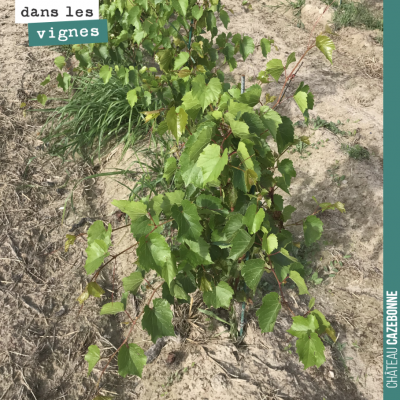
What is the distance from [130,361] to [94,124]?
2.25 m

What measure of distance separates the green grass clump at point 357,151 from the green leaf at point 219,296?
2.05m

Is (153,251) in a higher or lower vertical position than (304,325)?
higher

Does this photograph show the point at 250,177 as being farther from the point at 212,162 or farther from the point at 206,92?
the point at 206,92

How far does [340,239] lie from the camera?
2428mm

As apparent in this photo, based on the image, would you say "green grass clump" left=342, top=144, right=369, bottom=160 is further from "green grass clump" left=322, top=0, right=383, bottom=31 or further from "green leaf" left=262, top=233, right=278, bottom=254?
"green grass clump" left=322, top=0, right=383, bottom=31

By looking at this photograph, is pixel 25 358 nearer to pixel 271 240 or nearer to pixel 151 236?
pixel 151 236

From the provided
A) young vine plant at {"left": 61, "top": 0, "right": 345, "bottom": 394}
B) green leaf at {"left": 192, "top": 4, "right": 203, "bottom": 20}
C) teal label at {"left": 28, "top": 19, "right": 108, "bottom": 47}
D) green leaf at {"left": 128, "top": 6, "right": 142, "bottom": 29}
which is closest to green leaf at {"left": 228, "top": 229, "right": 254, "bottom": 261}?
young vine plant at {"left": 61, "top": 0, "right": 345, "bottom": 394}

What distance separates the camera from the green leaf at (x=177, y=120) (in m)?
1.20

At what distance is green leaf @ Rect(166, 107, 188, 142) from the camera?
3.93 feet

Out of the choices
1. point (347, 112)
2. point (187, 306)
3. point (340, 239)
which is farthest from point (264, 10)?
point (187, 306)

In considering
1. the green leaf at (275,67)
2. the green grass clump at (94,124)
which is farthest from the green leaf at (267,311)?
the green grass clump at (94,124)

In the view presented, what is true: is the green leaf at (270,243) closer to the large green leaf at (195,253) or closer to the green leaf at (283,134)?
the large green leaf at (195,253)

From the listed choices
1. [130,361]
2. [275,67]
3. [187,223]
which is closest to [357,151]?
[275,67]

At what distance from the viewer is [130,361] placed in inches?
44.7
